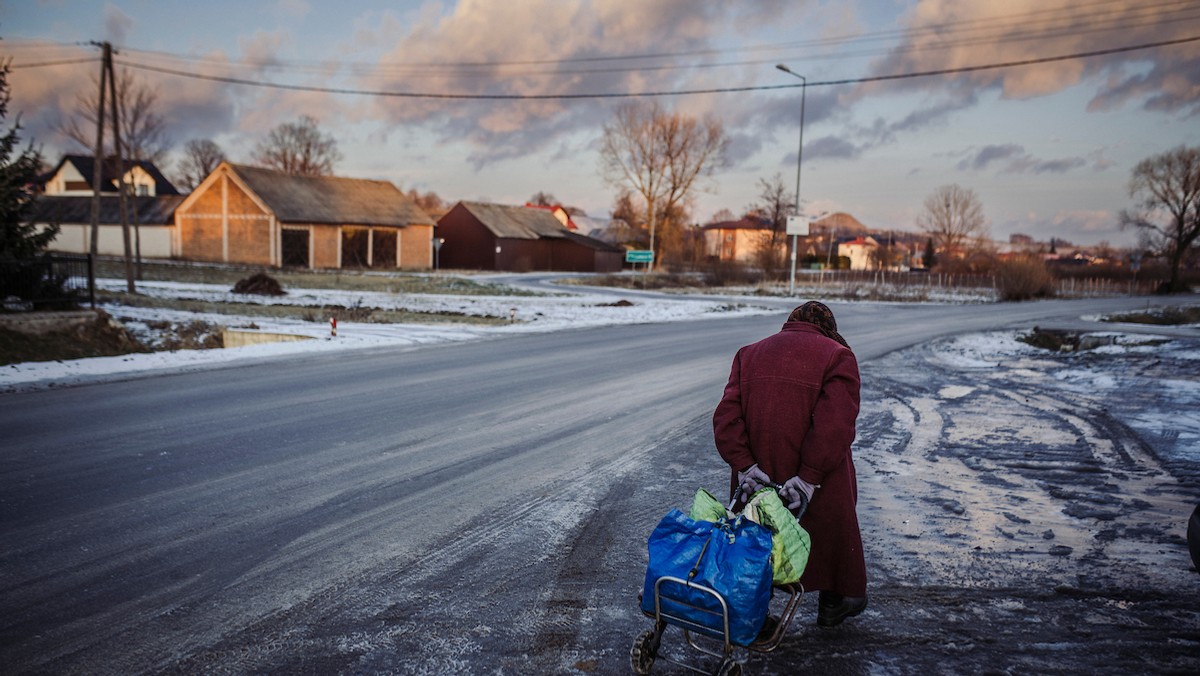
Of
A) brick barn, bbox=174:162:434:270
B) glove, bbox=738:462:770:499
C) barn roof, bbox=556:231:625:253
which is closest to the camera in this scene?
glove, bbox=738:462:770:499

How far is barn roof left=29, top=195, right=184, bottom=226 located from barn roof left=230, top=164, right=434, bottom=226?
26.2ft

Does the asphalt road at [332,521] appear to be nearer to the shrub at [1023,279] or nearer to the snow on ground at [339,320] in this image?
the snow on ground at [339,320]

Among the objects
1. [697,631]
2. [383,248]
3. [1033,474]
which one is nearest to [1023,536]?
[1033,474]

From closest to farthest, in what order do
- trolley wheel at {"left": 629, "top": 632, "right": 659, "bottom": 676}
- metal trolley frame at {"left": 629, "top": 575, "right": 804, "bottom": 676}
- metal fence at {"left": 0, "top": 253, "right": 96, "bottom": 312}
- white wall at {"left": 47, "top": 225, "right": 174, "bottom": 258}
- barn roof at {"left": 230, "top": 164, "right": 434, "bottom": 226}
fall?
metal trolley frame at {"left": 629, "top": 575, "right": 804, "bottom": 676}, trolley wheel at {"left": 629, "top": 632, "right": 659, "bottom": 676}, metal fence at {"left": 0, "top": 253, "right": 96, "bottom": 312}, barn roof at {"left": 230, "top": 164, "right": 434, "bottom": 226}, white wall at {"left": 47, "top": 225, "right": 174, "bottom": 258}

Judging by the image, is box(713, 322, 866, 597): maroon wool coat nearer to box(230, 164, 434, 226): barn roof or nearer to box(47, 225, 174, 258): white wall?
box(230, 164, 434, 226): barn roof

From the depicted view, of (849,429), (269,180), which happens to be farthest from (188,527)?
(269,180)

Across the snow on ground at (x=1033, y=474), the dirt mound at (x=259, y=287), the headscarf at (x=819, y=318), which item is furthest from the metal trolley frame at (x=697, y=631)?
the dirt mound at (x=259, y=287)

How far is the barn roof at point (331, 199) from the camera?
5334 cm

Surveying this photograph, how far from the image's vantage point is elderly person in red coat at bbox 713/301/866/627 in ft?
11.0

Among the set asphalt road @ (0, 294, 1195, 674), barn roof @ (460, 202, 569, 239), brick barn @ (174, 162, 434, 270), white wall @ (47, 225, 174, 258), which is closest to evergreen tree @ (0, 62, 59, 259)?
asphalt road @ (0, 294, 1195, 674)

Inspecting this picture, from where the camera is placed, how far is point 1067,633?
3857 millimetres

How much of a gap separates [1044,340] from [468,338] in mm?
14315

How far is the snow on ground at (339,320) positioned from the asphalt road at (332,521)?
193 centimetres

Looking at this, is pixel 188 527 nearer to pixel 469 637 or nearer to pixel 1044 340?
pixel 469 637
